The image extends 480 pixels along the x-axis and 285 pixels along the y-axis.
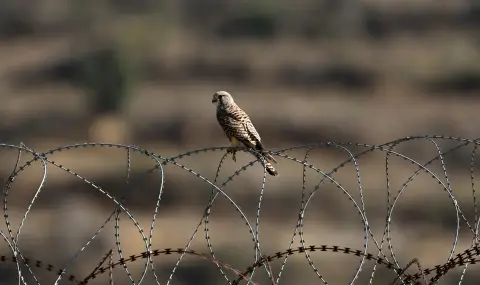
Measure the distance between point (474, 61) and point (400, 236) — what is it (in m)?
3.98

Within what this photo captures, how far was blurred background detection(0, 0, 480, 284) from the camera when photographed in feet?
61.3

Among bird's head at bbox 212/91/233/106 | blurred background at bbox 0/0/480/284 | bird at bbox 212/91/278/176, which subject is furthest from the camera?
blurred background at bbox 0/0/480/284

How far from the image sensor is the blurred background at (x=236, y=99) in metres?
18.7

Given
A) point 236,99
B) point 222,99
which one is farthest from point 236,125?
point 236,99

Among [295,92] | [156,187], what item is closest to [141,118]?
[156,187]

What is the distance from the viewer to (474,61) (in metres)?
20.6

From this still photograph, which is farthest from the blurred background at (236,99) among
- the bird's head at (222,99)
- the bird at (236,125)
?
the bird at (236,125)

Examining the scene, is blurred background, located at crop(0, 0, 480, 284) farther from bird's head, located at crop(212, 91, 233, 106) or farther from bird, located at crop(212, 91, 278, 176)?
bird, located at crop(212, 91, 278, 176)

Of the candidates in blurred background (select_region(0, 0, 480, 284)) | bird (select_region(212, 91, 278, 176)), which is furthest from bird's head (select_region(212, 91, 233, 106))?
blurred background (select_region(0, 0, 480, 284))

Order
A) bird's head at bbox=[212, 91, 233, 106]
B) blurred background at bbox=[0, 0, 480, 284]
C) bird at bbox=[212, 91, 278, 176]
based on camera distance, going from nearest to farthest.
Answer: bird at bbox=[212, 91, 278, 176] < bird's head at bbox=[212, 91, 233, 106] < blurred background at bbox=[0, 0, 480, 284]

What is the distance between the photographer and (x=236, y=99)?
19.8 m

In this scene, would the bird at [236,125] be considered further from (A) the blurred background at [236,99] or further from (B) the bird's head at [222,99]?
(A) the blurred background at [236,99]

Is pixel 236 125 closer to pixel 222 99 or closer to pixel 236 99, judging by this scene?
pixel 222 99

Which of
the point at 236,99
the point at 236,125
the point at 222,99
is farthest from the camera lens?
the point at 236,99
